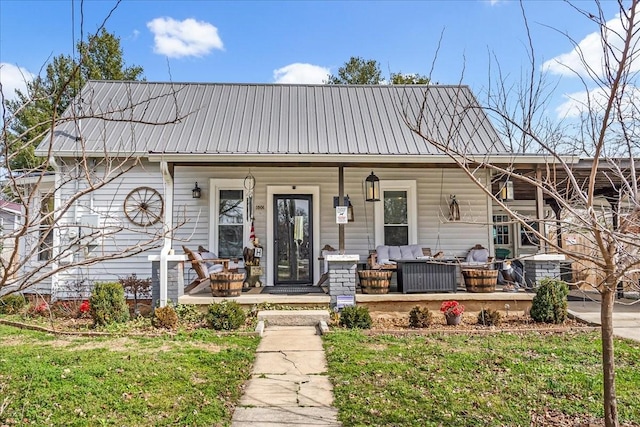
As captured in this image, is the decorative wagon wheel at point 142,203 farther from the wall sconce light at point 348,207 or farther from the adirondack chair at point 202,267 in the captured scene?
the wall sconce light at point 348,207

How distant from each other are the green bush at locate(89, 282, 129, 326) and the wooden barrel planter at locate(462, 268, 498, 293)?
5560 mm

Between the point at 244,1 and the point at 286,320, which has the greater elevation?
the point at 244,1

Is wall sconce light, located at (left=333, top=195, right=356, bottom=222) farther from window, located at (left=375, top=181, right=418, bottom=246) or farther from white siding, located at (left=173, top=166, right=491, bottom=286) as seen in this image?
window, located at (left=375, top=181, right=418, bottom=246)

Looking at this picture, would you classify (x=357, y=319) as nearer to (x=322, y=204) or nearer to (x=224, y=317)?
(x=224, y=317)

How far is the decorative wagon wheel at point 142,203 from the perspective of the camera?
28.5 feet

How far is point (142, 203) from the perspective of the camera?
28.6ft

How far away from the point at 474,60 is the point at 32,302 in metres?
8.59

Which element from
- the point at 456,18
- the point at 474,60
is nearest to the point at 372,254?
the point at 456,18

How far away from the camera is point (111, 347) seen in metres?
5.19

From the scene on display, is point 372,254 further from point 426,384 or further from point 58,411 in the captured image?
point 58,411

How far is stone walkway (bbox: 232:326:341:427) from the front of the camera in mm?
3166

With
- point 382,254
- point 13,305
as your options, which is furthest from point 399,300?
point 13,305

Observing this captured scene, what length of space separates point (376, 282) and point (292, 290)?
1668 mm

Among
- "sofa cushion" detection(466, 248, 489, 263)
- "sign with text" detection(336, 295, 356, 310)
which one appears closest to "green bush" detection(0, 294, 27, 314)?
"sign with text" detection(336, 295, 356, 310)
